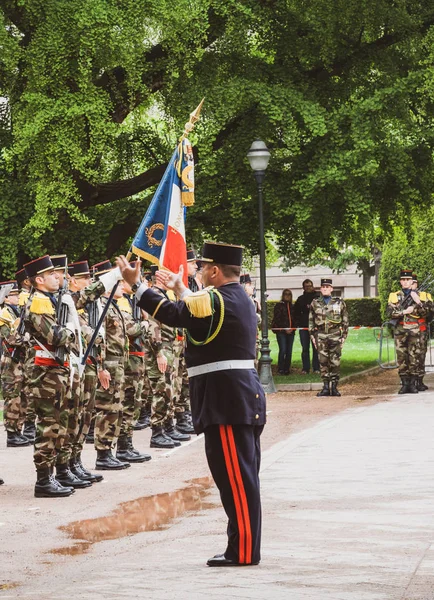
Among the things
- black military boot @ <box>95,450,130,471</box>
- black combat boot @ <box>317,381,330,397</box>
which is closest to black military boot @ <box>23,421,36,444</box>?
black military boot @ <box>95,450,130,471</box>

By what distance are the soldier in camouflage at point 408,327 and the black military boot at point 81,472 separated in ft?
34.7

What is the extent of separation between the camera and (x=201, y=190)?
23.6m

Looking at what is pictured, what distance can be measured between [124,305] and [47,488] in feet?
9.64

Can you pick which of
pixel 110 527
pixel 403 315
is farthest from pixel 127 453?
pixel 403 315

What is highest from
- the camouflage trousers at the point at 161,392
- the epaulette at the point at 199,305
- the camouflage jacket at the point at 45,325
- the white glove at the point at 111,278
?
the white glove at the point at 111,278

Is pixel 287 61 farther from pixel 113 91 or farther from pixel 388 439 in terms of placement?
pixel 388 439

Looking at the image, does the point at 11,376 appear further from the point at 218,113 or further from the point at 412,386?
the point at 412,386

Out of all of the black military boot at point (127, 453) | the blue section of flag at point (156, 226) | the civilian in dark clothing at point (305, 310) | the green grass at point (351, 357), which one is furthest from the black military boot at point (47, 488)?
the civilian in dark clothing at point (305, 310)

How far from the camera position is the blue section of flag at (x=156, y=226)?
9.40 meters

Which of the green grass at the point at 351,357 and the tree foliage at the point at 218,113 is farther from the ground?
the tree foliage at the point at 218,113

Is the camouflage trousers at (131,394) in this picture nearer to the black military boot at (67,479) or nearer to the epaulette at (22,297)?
the black military boot at (67,479)

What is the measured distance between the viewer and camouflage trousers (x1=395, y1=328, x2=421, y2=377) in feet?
69.3

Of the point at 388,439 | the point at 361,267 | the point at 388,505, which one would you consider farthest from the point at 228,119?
the point at 361,267

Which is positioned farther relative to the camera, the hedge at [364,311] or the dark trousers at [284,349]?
the hedge at [364,311]
